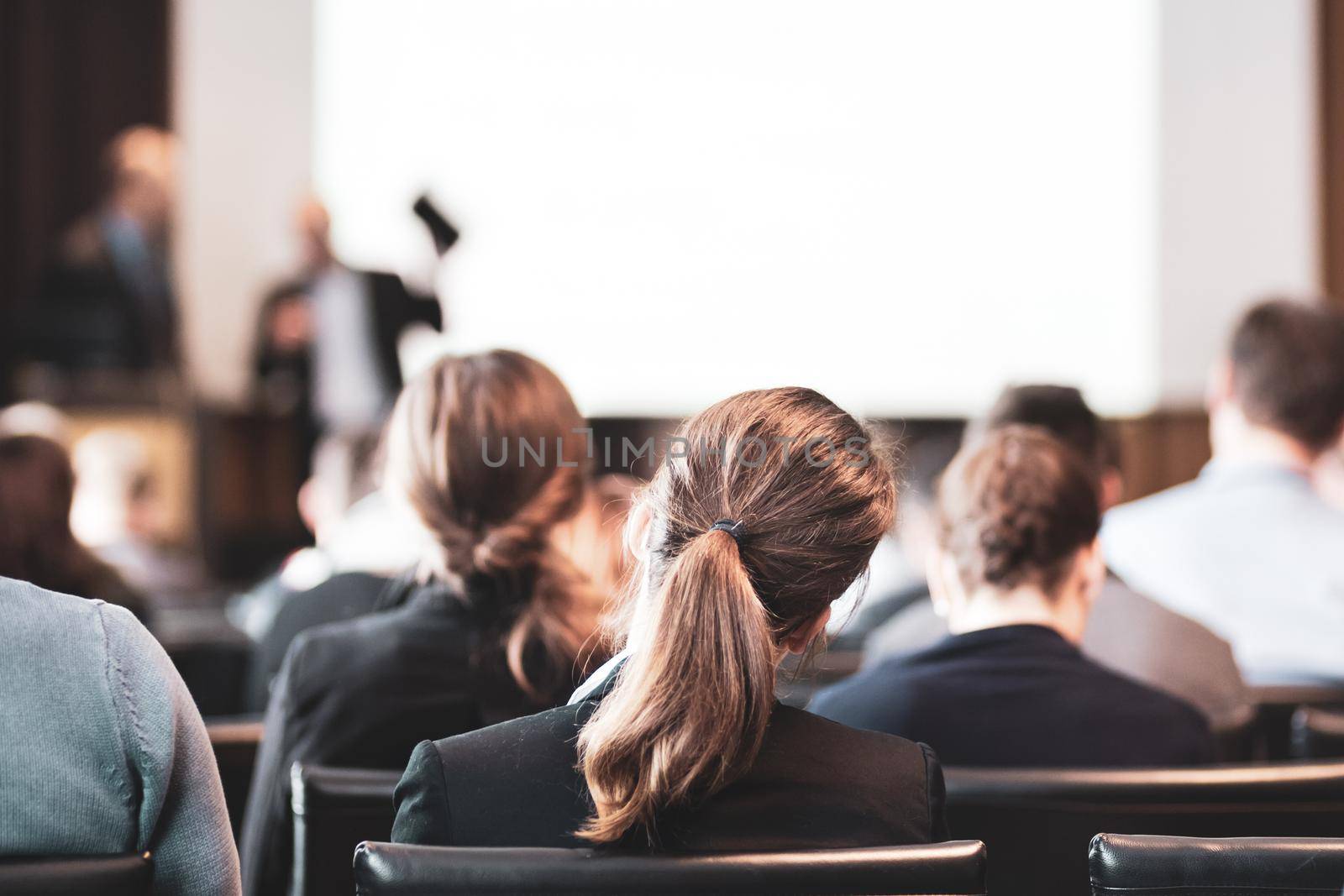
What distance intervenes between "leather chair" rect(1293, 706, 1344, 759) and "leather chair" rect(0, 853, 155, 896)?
142 centimetres

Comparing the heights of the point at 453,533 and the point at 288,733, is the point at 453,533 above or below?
above

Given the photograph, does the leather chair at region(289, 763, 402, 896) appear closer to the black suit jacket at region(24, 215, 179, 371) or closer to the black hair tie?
the black hair tie

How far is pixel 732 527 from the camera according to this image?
45.4 inches

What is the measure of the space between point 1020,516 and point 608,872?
932mm

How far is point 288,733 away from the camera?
5.57 feet

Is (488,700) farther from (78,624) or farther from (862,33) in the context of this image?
(862,33)

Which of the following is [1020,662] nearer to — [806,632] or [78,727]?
[806,632]

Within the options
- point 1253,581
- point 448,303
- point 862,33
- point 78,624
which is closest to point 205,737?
point 78,624

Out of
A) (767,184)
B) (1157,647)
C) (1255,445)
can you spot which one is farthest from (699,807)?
(767,184)

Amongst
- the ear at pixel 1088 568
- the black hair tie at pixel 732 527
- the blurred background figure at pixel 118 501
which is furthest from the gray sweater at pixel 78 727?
the blurred background figure at pixel 118 501

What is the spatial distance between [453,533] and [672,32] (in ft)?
17.8

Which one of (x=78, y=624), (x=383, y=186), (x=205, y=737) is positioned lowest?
(x=205, y=737)

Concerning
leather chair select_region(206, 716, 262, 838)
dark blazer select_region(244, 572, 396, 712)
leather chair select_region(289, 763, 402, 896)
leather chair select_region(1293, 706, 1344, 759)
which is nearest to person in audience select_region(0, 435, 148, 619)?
dark blazer select_region(244, 572, 396, 712)

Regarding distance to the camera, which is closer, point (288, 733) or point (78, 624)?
point (78, 624)
